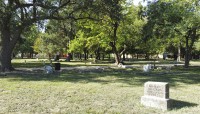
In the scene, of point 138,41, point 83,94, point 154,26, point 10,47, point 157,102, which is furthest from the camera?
point 138,41

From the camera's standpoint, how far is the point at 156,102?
30.5 ft

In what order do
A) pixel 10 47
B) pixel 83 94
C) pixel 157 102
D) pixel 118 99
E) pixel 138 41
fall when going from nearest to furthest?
pixel 157 102, pixel 118 99, pixel 83 94, pixel 10 47, pixel 138 41

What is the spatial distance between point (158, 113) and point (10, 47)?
17608mm

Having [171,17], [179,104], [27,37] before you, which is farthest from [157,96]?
[27,37]

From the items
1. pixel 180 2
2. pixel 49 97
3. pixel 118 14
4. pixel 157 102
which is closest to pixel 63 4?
pixel 118 14

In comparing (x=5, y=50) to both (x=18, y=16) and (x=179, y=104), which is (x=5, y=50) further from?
(x=179, y=104)

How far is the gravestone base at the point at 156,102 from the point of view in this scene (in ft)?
29.8

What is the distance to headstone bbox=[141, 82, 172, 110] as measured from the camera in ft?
29.9

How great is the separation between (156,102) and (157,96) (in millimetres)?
235

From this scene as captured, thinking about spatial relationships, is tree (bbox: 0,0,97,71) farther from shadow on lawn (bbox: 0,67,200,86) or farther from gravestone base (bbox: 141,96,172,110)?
gravestone base (bbox: 141,96,172,110)

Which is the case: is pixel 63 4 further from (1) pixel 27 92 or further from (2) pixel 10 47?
(1) pixel 27 92

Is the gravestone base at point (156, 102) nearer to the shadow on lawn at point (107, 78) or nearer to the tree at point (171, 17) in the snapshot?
the shadow on lawn at point (107, 78)

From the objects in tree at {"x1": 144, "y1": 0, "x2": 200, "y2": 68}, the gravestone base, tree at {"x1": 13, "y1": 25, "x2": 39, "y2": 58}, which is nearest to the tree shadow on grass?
the gravestone base

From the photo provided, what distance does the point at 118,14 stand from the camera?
939 inches
